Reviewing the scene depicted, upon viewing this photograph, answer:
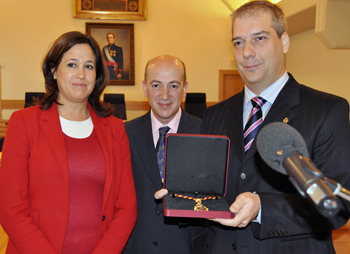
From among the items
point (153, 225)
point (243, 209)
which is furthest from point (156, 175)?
point (243, 209)

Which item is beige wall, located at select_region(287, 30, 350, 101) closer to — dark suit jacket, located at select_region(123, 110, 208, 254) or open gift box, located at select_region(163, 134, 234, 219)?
dark suit jacket, located at select_region(123, 110, 208, 254)

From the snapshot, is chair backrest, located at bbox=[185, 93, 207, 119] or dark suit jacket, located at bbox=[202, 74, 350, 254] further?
chair backrest, located at bbox=[185, 93, 207, 119]

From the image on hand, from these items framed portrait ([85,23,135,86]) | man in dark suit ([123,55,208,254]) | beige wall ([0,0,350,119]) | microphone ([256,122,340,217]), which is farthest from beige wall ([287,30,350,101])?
microphone ([256,122,340,217])

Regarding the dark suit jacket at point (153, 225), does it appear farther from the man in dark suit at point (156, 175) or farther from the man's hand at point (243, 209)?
the man's hand at point (243, 209)

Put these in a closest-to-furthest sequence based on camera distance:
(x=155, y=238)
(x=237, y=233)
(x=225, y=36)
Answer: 1. (x=237, y=233)
2. (x=155, y=238)
3. (x=225, y=36)

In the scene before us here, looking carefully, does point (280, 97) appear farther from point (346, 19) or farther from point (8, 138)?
point (346, 19)

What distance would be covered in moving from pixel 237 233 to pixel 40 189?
3.30ft

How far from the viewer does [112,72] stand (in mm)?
7660

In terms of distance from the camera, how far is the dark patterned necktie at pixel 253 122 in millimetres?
1426

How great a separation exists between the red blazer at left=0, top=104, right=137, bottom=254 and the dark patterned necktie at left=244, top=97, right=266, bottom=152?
0.76 meters

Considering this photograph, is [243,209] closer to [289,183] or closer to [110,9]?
[289,183]

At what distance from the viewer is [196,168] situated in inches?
56.3

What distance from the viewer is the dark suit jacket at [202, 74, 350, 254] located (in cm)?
121

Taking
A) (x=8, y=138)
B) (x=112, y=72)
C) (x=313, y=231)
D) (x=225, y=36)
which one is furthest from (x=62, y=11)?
(x=313, y=231)
